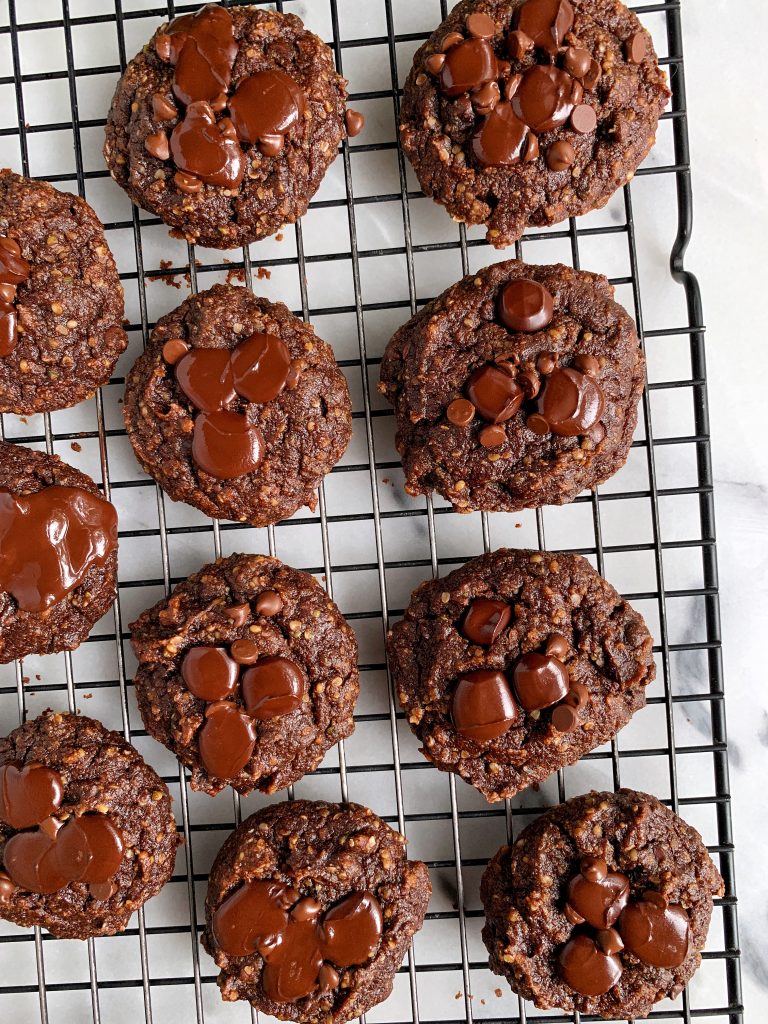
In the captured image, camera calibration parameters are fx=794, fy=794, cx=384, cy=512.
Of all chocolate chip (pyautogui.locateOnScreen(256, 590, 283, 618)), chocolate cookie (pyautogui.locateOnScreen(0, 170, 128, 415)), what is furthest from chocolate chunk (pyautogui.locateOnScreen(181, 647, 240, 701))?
chocolate cookie (pyautogui.locateOnScreen(0, 170, 128, 415))

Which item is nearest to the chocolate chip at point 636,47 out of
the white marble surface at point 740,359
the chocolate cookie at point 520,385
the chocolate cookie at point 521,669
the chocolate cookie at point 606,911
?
the white marble surface at point 740,359

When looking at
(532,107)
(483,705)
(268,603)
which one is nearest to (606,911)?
(483,705)

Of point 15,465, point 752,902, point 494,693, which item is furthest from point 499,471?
point 752,902

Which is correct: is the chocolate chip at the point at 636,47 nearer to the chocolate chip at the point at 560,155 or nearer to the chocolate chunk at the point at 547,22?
the chocolate chunk at the point at 547,22

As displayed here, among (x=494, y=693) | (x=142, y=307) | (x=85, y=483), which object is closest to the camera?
(x=494, y=693)

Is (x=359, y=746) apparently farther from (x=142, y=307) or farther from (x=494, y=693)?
(x=142, y=307)

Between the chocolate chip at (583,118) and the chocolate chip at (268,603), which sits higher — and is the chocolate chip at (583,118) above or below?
above
